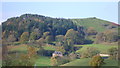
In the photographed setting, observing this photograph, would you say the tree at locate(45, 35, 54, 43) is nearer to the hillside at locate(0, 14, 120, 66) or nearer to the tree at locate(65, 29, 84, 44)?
the hillside at locate(0, 14, 120, 66)

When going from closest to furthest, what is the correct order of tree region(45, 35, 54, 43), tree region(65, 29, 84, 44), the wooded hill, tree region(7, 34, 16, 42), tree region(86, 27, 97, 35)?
tree region(7, 34, 16, 42), tree region(45, 35, 54, 43), tree region(65, 29, 84, 44), the wooded hill, tree region(86, 27, 97, 35)

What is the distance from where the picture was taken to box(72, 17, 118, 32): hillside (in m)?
33.8

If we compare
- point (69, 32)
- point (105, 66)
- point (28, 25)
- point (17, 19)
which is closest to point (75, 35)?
point (69, 32)

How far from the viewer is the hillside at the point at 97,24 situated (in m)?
33.8

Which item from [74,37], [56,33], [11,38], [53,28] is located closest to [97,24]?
[53,28]

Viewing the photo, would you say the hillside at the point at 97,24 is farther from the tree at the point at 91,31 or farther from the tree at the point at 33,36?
the tree at the point at 33,36

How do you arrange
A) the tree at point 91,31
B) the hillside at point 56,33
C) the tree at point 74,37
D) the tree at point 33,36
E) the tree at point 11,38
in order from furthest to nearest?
the tree at point 91,31 → the tree at point 33,36 → the tree at point 74,37 → the tree at point 11,38 → the hillside at point 56,33

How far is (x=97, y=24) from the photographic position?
37.3 m

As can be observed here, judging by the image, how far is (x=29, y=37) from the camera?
2989 centimetres

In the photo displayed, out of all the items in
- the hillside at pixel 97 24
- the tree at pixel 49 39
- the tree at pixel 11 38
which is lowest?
the tree at pixel 49 39

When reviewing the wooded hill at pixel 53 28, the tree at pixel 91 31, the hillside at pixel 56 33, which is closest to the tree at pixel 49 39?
the hillside at pixel 56 33

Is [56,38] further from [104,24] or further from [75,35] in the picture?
[104,24]

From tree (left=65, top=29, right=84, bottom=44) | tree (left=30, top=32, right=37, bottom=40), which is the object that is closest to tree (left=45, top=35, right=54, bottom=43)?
tree (left=30, top=32, right=37, bottom=40)

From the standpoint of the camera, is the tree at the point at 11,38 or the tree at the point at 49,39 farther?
the tree at the point at 49,39
